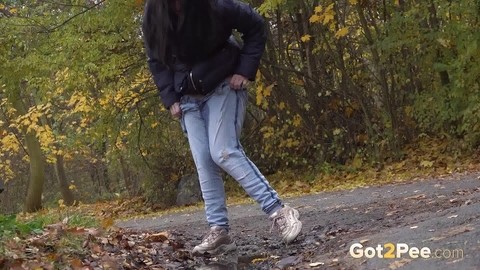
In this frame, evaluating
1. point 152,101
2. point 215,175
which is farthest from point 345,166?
point 215,175

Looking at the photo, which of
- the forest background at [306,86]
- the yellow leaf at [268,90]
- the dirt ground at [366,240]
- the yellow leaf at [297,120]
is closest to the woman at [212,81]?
the dirt ground at [366,240]

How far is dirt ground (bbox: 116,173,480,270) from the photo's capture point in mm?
3455

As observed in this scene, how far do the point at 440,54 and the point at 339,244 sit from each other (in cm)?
1032

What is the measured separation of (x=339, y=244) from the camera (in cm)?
443

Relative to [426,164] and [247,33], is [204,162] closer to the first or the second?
[247,33]

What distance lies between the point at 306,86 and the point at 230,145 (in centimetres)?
1134

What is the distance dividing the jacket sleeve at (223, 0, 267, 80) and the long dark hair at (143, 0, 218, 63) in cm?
13

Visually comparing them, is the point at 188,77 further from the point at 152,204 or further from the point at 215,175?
the point at 152,204

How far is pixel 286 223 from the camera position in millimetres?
4719

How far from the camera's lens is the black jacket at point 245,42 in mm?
4730

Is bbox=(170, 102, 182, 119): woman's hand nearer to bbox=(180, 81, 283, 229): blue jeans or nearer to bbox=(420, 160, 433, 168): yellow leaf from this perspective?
bbox=(180, 81, 283, 229): blue jeans

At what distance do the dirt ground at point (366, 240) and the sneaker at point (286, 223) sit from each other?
0.08 meters

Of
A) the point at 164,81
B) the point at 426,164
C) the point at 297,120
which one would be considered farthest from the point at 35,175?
the point at 164,81

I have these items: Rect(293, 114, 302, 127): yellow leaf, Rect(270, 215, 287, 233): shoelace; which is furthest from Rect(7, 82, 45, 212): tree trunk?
Rect(270, 215, 287, 233): shoelace
